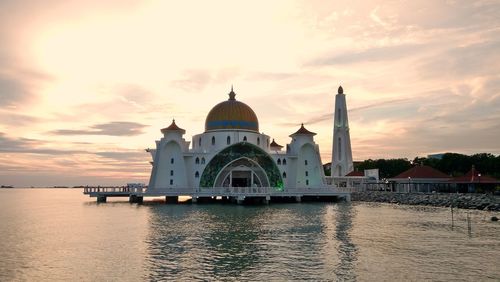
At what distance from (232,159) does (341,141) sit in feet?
105

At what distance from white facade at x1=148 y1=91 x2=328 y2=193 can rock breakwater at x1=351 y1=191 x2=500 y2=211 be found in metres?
6.86

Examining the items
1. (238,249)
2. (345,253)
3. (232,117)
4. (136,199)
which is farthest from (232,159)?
(345,253)

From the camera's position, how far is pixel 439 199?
49.9 meters

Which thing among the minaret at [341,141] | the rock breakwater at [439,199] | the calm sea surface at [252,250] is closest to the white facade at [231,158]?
the rock breakwater at [439,199]

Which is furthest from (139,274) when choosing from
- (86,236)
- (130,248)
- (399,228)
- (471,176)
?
(471,176)

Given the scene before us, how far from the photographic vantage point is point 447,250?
2066 cm

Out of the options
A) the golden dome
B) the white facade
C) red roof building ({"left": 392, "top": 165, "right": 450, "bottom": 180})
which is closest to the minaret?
red roof building ({"left": 392, "top": 165, "right": 450, "bottom": 180})

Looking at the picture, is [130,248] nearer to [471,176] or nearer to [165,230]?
[165,230]

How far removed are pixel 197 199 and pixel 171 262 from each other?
128ft

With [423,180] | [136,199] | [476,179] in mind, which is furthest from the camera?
[423,180]

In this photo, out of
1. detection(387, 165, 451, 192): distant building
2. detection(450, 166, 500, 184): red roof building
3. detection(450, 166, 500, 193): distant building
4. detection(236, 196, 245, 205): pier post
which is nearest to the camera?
detection(236, 196, 245, 205): pier post

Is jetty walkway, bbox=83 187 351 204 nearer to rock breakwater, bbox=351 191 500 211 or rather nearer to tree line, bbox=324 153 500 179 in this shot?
rock breakwater, bbox=351 191 500 211

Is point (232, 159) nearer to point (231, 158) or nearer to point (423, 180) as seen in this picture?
point (231, 158)

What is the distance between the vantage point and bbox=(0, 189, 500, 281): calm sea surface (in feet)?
53.5
